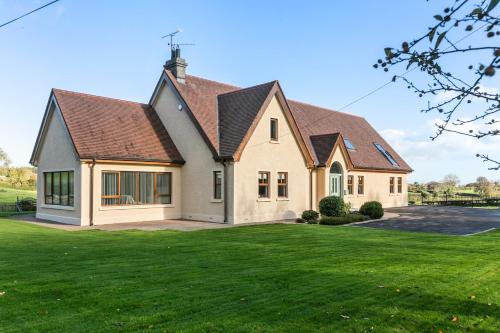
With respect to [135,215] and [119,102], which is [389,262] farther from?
[119,102]

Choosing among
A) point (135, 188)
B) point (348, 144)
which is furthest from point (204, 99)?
point (348, 144)

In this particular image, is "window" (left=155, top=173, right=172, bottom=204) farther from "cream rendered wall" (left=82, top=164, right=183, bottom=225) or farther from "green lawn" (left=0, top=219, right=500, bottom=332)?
"green lawn" (left=0, top=219, right=500, bottom=332)

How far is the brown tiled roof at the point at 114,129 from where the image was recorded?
2130 centimetres

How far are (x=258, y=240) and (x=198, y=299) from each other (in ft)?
26.4

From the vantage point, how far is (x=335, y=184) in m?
28.5

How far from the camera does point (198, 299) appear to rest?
7.02 m

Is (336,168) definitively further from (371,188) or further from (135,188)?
(135,188)

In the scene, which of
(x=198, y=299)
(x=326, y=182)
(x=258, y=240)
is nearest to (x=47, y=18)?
(x=258, y=240)

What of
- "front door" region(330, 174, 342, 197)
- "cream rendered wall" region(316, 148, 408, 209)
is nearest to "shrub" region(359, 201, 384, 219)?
"cream rendered wall" region(316, 148, 408, 209)

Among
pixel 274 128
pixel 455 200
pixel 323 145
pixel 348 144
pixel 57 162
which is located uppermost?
pixel 274 128

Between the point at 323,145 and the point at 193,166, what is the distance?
31.1 feet

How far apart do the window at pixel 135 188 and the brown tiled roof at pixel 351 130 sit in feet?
35.1

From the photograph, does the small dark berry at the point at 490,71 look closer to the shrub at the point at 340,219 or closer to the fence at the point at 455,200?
the shrub at the point at 340,219

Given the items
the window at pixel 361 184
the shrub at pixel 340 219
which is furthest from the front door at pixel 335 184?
the window at pixel 361 184
